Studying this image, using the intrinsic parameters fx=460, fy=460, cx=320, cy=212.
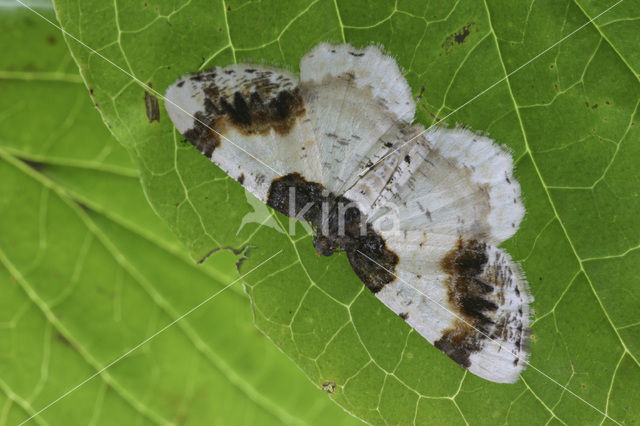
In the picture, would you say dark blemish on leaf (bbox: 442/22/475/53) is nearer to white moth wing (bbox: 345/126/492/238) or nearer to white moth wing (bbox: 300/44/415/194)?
white moth wing (bbox: 300/44/415/194)

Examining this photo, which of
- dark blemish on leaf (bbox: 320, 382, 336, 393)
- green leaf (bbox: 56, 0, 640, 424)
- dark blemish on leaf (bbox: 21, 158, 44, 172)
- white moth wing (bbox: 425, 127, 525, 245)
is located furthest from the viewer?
dark blemish on leaf (bbox: 21, 158, 44, 172)

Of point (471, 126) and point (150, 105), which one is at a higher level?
point (150, 105)

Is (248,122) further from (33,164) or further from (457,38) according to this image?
(33,164)

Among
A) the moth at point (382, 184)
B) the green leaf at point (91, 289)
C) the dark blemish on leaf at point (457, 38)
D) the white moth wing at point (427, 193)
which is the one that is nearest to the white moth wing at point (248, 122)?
the moth at point (382, 184)

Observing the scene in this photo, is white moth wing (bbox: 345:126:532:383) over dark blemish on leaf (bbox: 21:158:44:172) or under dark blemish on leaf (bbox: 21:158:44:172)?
under

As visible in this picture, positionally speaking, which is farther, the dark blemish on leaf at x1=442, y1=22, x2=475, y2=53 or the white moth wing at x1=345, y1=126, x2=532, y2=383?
the white moth wing at x1=345, y1=126, x2=532, y2=383

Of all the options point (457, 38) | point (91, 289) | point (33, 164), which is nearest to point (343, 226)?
point (457, 38)

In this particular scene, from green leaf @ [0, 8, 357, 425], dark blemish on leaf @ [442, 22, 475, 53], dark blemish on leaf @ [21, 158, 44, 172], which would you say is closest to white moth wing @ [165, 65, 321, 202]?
green leaf @ [0, 8, 357, 425]

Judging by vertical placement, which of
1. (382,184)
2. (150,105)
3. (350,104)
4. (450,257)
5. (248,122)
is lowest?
(450,257)

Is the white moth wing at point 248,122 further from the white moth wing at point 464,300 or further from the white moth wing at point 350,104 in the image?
the white moth wing at point 464,300
